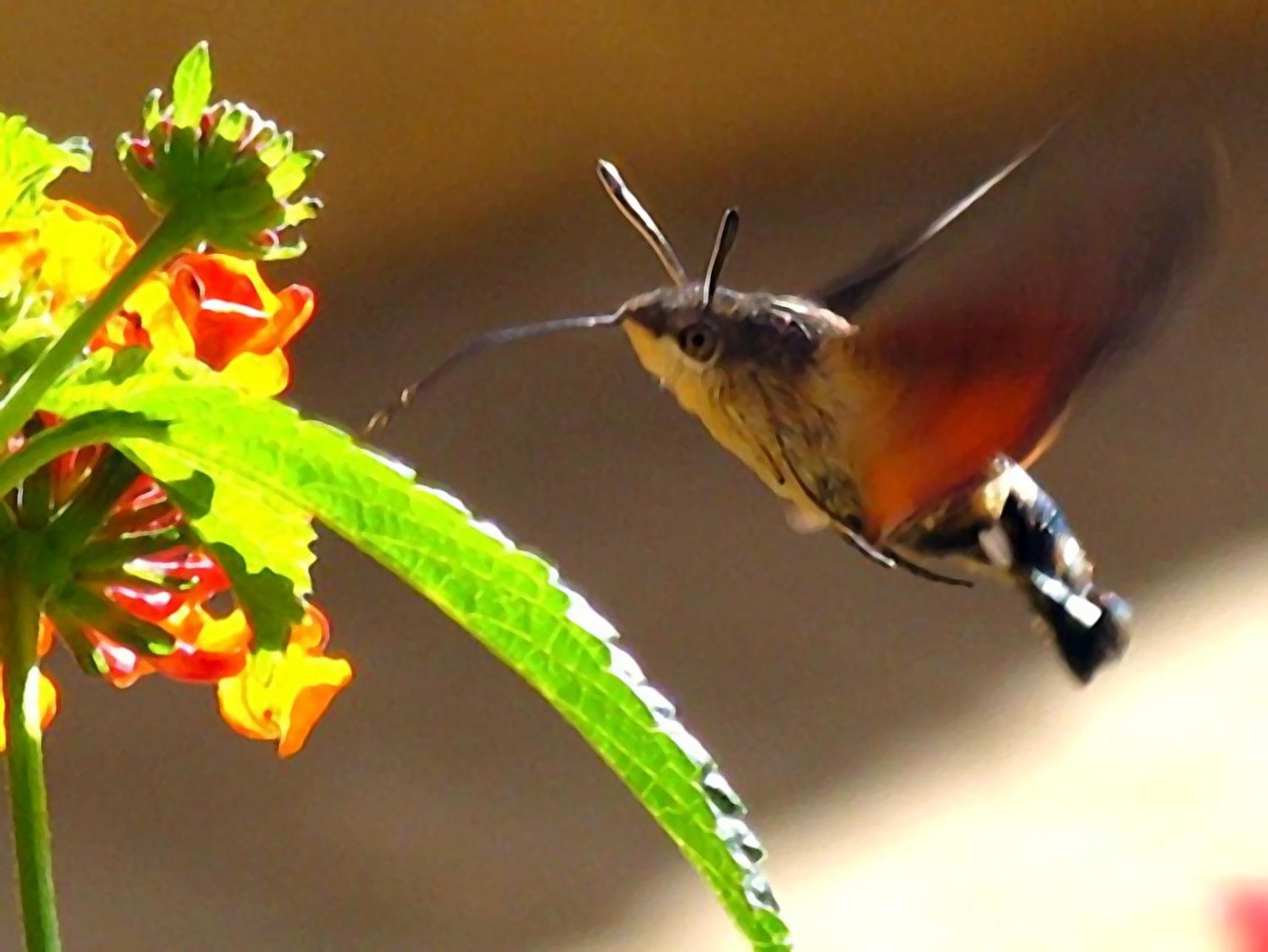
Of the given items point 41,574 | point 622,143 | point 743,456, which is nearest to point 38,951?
point 41,574

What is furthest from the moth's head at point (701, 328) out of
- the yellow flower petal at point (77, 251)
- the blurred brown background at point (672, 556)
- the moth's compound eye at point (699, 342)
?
the blurred brown background at point (672, 556)

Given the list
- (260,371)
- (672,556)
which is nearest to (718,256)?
(260,371)

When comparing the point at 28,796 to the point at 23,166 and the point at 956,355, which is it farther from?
the point at 956,355

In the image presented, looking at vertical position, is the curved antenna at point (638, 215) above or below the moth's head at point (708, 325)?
above

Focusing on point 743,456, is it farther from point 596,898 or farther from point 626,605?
point 626,605

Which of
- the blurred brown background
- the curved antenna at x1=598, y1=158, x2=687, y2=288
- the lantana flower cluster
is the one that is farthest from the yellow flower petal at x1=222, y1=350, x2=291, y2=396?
the blurred brown background

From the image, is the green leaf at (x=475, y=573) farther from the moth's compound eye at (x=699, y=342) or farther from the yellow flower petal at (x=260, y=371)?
the moth's compound eye at (x=699, y=342)

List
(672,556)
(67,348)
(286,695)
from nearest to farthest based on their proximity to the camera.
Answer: (67,348), (286,695), (672,556)
